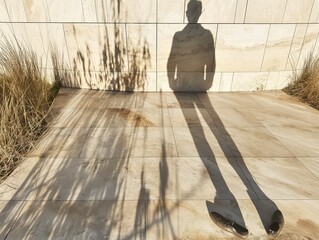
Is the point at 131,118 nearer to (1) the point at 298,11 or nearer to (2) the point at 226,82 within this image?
(2) the point at 226,82

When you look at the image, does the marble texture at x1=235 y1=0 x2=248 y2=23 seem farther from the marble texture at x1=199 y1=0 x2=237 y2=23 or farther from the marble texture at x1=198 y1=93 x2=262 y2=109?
the marble texture at x1=198 y1=93 x2=262 y2=109

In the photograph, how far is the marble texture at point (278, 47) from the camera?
250 inches

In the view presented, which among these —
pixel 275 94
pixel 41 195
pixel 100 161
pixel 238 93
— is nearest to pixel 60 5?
pixel 100 161

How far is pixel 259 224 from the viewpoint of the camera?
3023 mm

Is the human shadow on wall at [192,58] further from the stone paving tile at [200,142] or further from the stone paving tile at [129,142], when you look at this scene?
the stone paving tile at [129,142]

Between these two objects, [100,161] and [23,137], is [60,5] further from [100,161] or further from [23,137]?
[100,161]

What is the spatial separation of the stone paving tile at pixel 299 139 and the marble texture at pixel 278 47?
2.25 m

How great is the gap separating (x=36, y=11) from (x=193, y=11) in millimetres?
3742

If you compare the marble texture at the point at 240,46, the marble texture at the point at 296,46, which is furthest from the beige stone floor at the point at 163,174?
the marble texture at the point at 296,46

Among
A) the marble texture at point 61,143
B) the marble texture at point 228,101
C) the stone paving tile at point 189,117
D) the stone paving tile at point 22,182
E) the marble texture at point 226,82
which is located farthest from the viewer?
the marble texture at point 226,82

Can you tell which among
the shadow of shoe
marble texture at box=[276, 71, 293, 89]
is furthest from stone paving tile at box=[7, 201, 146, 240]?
marble texture at box=[276, 71, 293, 89]

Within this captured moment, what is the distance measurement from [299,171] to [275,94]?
346 centimetres

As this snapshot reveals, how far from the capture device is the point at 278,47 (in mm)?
6559

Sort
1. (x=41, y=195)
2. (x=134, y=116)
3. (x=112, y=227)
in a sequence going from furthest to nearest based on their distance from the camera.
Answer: (x=134, y=116), (x=41, y=195), (x=112, y=227)
